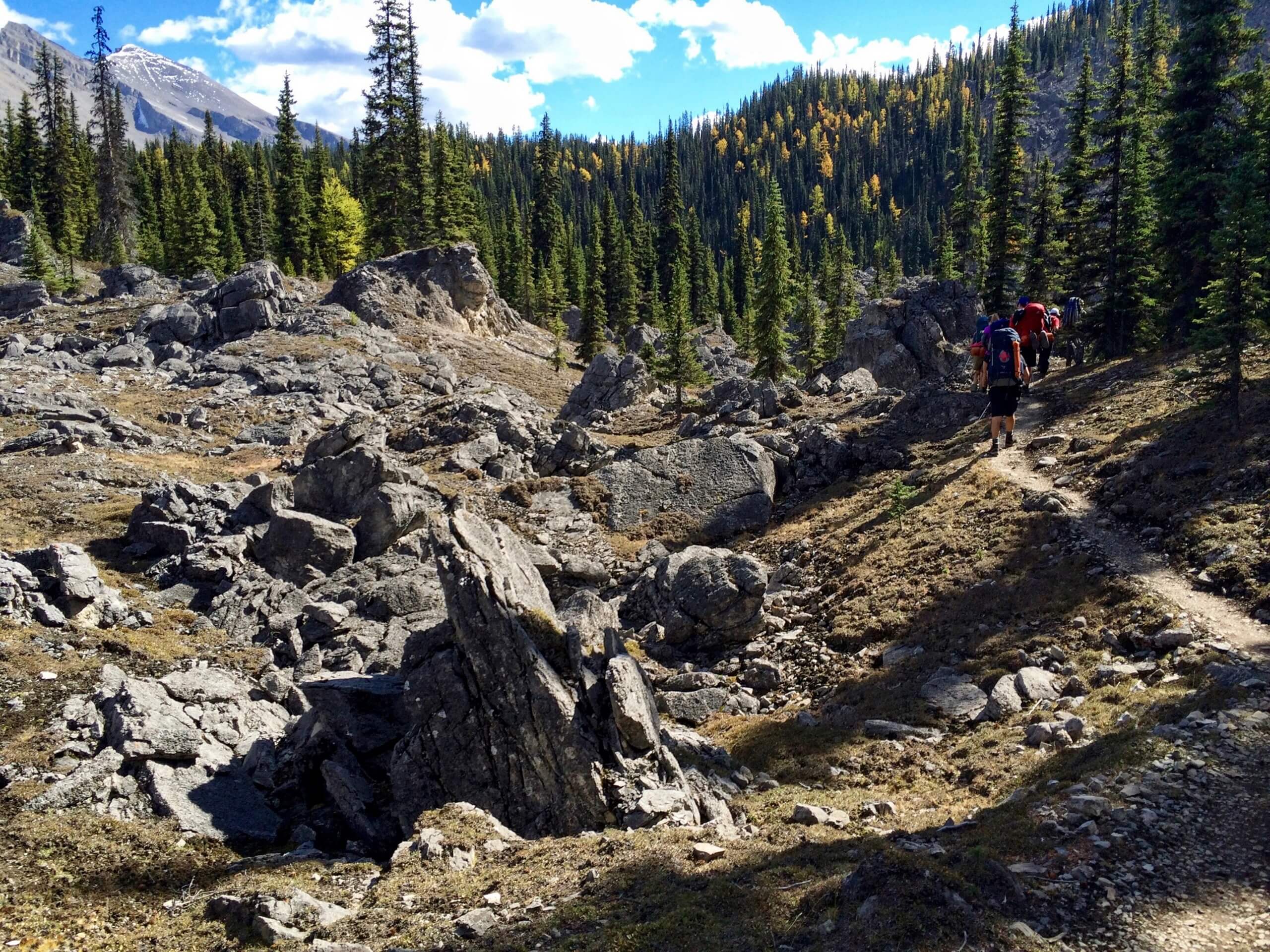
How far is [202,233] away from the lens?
71438 mm

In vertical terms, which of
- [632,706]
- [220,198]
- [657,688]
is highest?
[220,198]

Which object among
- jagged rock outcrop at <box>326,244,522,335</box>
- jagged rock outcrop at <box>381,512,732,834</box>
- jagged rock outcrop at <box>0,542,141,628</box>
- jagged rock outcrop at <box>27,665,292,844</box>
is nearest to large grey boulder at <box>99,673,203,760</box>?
jagged rock outcrop at <box>27,665,292,844</box>

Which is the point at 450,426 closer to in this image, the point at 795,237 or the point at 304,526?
the point at 304,526

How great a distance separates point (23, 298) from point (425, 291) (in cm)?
2890

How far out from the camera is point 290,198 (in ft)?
245

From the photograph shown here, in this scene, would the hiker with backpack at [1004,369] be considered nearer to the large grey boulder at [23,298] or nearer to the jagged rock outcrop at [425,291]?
the jagged rock outcrop at [425,291]

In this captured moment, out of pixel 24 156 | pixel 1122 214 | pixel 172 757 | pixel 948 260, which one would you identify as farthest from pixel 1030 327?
pixel 24 156

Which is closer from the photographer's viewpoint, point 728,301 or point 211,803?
point 211,803

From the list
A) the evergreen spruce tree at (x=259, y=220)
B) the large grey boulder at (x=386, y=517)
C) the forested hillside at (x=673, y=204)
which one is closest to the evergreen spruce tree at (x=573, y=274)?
the forested hillside at (x=673, y=204)

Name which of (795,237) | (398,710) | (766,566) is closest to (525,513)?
(766,566)

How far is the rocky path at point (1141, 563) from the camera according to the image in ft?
40.4

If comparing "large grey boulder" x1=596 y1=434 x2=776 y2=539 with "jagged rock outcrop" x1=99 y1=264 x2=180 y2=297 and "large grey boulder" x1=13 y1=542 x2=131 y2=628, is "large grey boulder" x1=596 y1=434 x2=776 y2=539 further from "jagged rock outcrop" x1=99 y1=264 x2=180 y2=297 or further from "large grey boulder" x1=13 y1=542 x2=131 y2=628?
"jagged rock outcrop" x1=99 y1=264 x2=180 y2=297

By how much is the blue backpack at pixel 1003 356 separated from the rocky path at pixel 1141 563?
2785 millimetres

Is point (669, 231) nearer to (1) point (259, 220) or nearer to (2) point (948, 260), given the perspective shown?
(2) point (948, 260)
